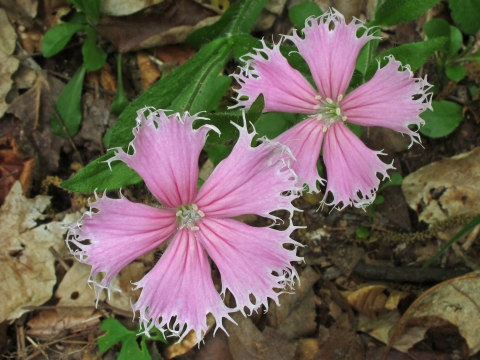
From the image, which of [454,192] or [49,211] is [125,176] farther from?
[454,192]

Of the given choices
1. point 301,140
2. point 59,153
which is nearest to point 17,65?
point 59,153

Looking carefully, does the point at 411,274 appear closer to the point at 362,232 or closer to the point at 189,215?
the point at 362,232

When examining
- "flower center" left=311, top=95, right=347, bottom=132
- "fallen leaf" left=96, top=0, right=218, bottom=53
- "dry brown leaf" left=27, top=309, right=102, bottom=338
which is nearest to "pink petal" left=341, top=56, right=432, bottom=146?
"flower center" left=311, top=95, right=347, bottom=132

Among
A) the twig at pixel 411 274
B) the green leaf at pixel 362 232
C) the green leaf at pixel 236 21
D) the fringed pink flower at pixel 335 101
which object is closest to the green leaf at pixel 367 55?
the fringed pink flower at pixel 335 101

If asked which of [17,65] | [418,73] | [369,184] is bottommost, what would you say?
[17,65]

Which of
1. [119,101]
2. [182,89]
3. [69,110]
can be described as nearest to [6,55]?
[69,110]

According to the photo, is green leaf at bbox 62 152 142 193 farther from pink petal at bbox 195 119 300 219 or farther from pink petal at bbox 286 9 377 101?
pink petal at bbox 286 9 377 101
